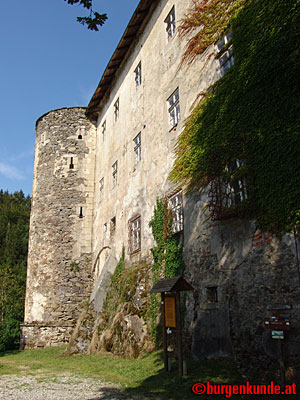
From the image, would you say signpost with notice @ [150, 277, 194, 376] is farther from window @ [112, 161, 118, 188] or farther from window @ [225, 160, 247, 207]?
window @ [112, 161, 118, 188]

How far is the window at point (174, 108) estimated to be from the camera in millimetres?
12449

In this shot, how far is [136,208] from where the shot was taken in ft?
47.3

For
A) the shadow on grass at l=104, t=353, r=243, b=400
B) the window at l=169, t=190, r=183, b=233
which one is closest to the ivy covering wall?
the window at l=169, t=190, r=183, b=233

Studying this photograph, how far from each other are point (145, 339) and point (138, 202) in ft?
17.2

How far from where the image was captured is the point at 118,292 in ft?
45.9

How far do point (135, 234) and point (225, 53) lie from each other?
24.1ft

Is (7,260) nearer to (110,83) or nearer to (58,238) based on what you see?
(58,238)

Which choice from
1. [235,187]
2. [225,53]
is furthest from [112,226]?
[225,53]

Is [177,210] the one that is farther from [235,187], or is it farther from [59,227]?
[59,227]

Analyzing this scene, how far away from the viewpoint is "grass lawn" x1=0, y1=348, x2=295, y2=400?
7.09 m

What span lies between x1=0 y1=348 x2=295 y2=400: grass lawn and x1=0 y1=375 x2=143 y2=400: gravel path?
311 millimetres

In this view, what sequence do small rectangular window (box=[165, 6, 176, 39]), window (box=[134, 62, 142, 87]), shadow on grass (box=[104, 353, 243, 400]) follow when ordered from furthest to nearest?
window (box=[134, 62, 142, 87]) < small rectangular window (box=[165, 6, 176, 39]) < shadow on grass (box=[104, 353, 243, 400])

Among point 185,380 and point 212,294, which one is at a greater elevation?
point 212,294

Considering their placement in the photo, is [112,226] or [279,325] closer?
[279,325]
